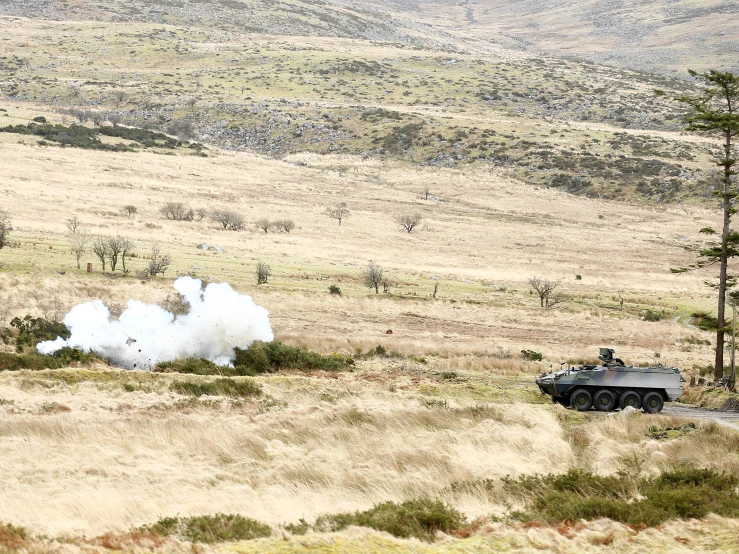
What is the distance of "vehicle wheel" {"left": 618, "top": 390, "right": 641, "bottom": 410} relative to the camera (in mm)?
25062

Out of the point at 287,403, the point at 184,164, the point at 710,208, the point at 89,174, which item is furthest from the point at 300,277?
the point at 710,208

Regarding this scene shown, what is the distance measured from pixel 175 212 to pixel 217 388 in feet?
173

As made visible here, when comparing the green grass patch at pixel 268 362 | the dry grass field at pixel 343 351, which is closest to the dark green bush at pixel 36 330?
the dry grass field at pixel 343 351

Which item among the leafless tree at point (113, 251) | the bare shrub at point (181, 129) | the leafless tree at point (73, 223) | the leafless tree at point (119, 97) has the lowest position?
the leafless tree at point (113, 251)

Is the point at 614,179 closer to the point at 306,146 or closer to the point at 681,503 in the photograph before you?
the point at 306,146

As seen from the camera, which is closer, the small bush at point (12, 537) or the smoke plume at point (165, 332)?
the small bush at point (12, 537)

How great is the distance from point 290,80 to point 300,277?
11373 centimetres

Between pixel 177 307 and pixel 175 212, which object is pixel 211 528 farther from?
pixel 175 212

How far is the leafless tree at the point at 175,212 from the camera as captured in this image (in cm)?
7275

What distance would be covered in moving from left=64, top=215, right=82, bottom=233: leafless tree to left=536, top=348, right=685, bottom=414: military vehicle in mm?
41598

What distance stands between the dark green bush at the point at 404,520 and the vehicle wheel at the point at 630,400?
13.3 metres

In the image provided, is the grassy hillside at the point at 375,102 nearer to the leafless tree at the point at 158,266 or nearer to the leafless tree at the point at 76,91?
the leafless tree at the point at 76,91

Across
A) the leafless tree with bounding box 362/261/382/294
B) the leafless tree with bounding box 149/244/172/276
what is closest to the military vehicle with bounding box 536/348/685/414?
the leafless tree with bounding box 362/261/382/294

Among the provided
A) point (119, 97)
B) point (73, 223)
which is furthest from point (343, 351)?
point (119, 97)
